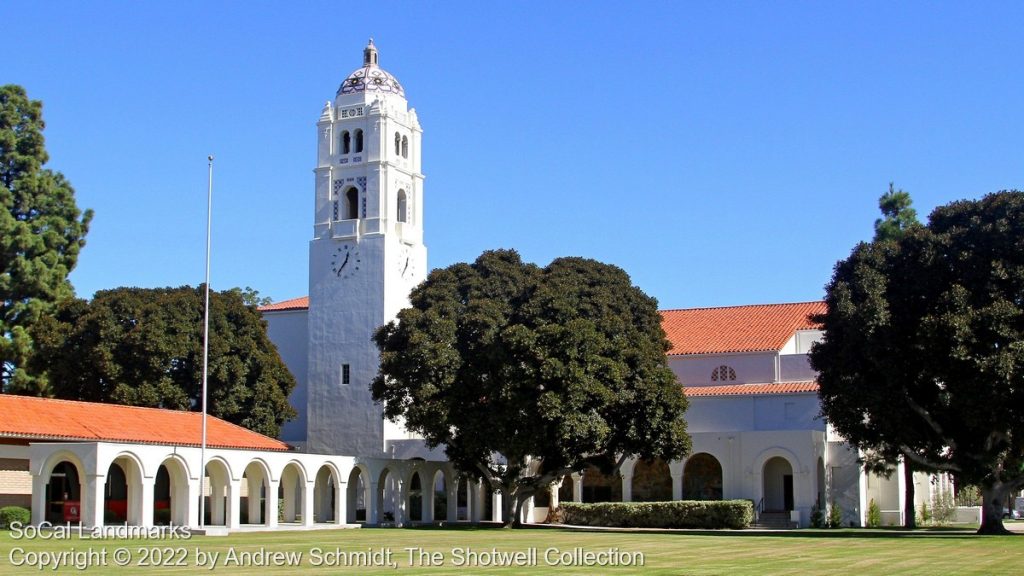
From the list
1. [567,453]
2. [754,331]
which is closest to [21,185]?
[567,453]

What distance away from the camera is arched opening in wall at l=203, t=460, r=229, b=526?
43.4 meters

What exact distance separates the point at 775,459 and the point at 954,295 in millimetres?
17675

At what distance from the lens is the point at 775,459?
54.3 meters

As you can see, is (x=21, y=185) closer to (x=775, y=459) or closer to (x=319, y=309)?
(x=319, y=309)

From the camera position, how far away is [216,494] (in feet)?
A: 149

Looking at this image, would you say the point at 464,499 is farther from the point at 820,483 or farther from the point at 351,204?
the point at 820,483

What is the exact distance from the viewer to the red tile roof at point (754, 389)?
5428cm

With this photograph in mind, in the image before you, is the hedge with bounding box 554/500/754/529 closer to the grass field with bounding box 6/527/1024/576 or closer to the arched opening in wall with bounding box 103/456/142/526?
the grass field with bounding box 6/527/1024/576

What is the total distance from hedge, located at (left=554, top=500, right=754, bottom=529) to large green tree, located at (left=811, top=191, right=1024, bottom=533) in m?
8.73

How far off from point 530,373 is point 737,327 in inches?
722

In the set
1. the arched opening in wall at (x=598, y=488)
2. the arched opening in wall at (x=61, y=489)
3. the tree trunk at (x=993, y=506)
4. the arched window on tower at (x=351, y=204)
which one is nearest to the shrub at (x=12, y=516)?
the arched opening in wall at (x=61, y=489)

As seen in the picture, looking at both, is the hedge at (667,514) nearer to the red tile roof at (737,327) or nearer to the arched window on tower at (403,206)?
the red tile roof at (737,327)

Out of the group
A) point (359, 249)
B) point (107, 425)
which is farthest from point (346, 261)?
point (107, 425)

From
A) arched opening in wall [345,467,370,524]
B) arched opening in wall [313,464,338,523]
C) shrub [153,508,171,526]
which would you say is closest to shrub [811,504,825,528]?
arched opening in wall [345,467,370,524]
